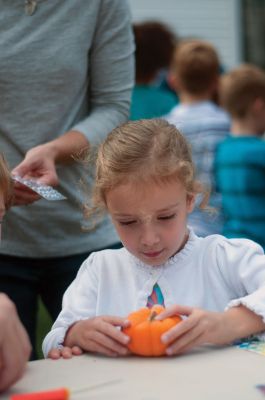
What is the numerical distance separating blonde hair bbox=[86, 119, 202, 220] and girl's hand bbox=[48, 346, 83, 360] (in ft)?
1.39

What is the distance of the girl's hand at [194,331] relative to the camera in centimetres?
191

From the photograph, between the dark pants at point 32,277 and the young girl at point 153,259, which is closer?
the young girl at point 153,259

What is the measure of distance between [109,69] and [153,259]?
29.8 inches

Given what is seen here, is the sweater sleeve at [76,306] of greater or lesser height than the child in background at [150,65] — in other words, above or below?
above

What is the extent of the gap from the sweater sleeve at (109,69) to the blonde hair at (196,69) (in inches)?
117

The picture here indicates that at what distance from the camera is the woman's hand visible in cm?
192

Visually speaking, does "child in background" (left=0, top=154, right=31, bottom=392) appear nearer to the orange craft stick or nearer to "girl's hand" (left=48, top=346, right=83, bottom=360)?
the orange craft stick

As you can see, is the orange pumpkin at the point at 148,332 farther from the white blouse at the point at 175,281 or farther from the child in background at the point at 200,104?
the child in background at the point at 200,104

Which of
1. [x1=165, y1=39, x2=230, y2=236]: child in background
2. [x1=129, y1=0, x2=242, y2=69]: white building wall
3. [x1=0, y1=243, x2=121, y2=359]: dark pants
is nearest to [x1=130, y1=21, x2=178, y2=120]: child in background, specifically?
[x1=165, y1=39, x2=230, y2=236]: child in background

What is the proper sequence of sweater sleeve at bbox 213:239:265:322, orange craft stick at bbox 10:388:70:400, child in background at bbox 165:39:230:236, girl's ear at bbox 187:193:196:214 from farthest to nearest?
1. child in background at bbox 165:39:230:236
2. girl's ear at bbox 187:193:196:214
3. sweater sleeve at bbox 213:239:265:322
4. orange craft stick at bbox 10:388:70:400

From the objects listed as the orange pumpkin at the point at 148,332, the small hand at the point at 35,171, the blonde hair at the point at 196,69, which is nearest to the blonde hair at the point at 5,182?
the small hand at the point at 35,171

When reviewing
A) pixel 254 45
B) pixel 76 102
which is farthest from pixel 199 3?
pixel 76 102

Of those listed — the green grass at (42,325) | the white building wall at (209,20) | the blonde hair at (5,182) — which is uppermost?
the blonde hair at (5,182)

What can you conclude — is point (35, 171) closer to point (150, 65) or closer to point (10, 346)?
point (10, 346)
